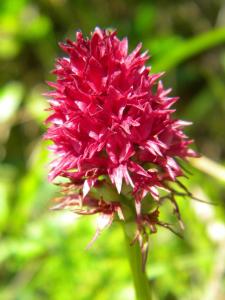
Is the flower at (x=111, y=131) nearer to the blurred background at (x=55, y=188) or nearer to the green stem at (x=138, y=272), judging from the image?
the green stem at (x=138, y=272)

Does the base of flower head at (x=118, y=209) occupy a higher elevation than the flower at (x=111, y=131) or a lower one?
lower

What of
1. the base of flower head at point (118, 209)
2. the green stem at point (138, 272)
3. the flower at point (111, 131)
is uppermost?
the flower at point (111, 131)

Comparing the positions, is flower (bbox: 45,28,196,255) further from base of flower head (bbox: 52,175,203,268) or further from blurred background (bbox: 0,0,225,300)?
blurred background (bbox: 0,0,225,300)

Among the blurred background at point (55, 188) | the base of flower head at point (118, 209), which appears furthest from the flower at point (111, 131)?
the blurred background at point (55, 188)

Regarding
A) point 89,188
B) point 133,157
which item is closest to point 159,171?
point 133,157

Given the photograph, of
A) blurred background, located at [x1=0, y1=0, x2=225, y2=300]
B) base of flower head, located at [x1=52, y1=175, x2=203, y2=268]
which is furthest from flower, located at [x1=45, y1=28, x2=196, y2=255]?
blurred background, located at [x1=0, y1=0, x2=225, y2=300]

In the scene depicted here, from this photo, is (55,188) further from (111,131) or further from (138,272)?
(111,131)

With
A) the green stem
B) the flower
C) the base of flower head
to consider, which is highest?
the flower
